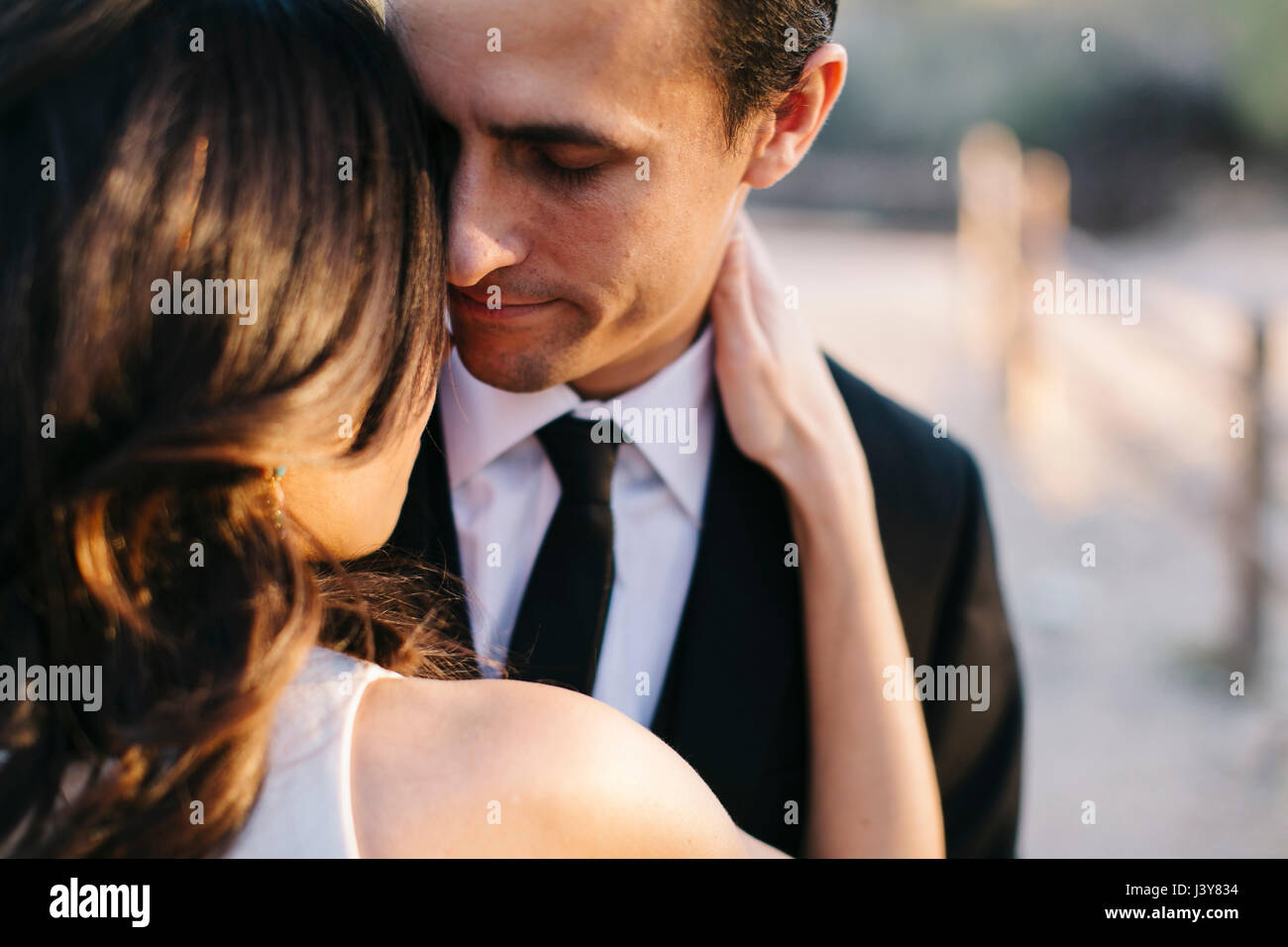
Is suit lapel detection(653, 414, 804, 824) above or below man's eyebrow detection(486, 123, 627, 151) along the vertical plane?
below

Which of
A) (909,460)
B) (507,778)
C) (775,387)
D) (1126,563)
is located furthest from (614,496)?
(1126,563)

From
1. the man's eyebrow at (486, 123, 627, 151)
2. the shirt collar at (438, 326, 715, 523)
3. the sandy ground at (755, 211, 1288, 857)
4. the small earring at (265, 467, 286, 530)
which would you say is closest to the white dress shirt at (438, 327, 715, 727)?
the shirt collar at (438, 326, 715, 523)

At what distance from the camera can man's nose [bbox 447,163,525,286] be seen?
1483 mm

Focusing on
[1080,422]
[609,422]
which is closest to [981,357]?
[1080,422]

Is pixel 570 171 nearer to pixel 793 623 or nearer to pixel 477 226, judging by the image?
pixel 477 226

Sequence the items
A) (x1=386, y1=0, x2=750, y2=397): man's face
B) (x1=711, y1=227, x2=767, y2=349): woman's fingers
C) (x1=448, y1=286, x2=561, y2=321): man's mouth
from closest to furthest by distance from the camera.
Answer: (x1=386, y1=0, x2=750, y2=397): man's face
(x1=448, y1=286, x2=561, y2=321): man's mouth
(x1=711, y1=227, x2=767, y2=349): woman's fingers

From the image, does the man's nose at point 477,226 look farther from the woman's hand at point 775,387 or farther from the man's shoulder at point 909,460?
the man's shoulder at point 909,460

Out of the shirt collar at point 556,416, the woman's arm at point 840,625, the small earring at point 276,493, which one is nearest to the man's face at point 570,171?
the shirt collar at point 556,416

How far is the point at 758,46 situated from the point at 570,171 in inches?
12.9

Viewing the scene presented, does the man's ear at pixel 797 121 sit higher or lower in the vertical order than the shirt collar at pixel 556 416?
higher

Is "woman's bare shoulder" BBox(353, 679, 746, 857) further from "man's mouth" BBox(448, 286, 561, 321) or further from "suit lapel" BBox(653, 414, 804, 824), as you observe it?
"man's mouth" BBox(448, 286, 561, 321)

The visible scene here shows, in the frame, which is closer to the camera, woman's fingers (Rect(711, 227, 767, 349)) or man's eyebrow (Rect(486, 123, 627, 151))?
man's eyebrow (Rect(486, 123, 627, 151))

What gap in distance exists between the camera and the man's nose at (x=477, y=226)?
1.48 meters

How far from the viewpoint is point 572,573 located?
5.66ft
